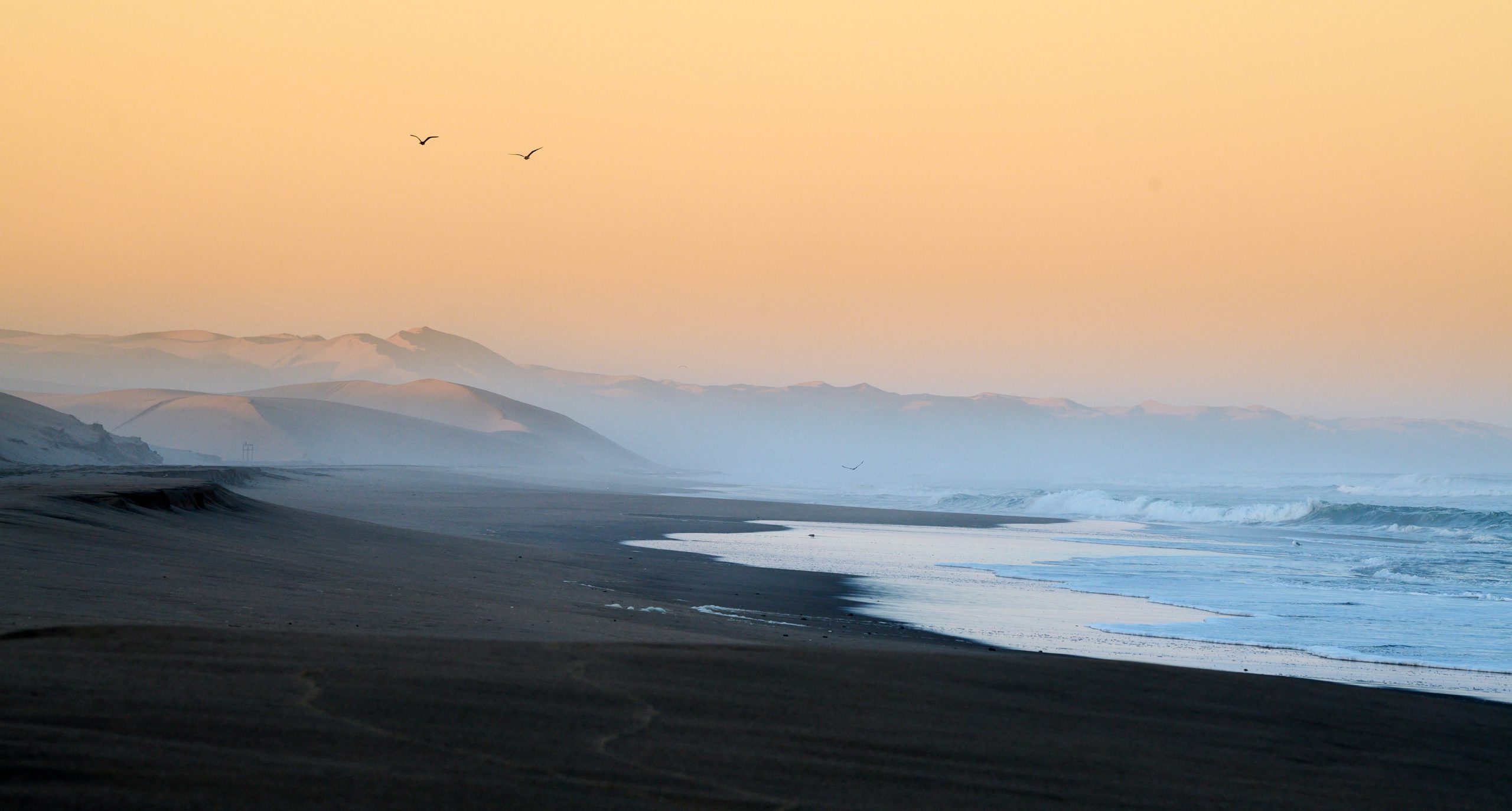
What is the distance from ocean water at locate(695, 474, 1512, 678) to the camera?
11.1 m

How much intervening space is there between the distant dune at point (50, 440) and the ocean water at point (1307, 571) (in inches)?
1134

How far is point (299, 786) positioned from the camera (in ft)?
11.3

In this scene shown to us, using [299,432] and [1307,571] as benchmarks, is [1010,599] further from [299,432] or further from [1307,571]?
[299,432]

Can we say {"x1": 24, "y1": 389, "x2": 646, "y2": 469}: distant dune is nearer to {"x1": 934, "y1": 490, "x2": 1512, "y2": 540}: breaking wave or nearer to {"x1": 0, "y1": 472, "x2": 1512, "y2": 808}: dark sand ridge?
{"x1": 934, "y1": 490, "x2": 1512, "y2": 540}: breaking wave

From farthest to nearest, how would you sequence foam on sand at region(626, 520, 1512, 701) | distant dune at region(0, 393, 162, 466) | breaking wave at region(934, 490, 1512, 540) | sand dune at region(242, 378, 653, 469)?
sand dune at region(242, 378, 653, 469) → distant dune at region(0, 393, 162, 466) → breaking wave at region(934, 490, 1512, 540) → foam on sand at region(626, 520, 1512, 701)

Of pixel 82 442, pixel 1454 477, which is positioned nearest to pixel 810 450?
pixel 1454 477

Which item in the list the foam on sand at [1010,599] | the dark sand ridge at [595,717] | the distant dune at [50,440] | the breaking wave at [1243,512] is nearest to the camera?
the dark sand ridge at [595,717]

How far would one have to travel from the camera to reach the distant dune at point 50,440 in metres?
41.3

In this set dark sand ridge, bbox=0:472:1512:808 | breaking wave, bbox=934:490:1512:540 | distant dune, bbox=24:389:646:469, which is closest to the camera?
dark sand ridge, bbox=0:472:1512:808

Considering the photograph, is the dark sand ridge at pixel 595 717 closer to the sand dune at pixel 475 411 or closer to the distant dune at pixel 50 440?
the distant dune at pixel 50 440

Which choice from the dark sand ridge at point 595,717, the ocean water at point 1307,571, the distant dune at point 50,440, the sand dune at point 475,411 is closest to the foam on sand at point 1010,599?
the ocean water at point 1307,571

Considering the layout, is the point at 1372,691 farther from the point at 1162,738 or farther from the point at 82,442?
the point at 82,442

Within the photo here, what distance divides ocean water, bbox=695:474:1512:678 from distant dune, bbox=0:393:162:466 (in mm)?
28794

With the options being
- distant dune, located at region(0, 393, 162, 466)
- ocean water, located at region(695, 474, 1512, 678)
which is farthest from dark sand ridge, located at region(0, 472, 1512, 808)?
distant dune, located at region(0, 393, 162, 466)
